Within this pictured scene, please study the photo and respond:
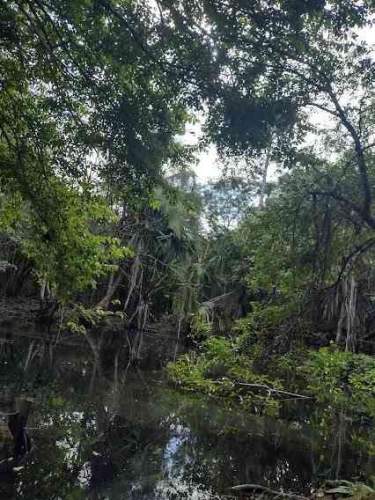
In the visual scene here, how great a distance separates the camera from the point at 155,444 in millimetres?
6727

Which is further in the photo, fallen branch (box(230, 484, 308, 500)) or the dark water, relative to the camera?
fallen branch (box(230, 484, 308, 500))

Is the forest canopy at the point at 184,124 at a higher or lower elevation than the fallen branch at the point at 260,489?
higher

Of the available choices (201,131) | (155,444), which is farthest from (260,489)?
(201,131)

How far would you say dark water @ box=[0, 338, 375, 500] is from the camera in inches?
203

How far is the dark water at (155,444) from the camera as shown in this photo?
5.16m

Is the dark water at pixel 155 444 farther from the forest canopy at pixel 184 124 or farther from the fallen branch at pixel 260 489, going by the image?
the forest canopy at pixel 184 124

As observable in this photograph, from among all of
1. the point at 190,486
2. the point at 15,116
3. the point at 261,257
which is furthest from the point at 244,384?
the point at 15,116

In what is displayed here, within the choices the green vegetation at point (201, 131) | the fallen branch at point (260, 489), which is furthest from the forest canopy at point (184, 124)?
the fallen branch at point (260, 489)

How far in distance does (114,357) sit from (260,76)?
35.7ft

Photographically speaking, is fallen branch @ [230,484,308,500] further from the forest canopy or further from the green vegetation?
the forest canopy

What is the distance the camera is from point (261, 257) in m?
9.01

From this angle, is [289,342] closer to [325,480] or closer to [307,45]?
[325,480]

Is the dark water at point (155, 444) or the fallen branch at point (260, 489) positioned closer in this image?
the dark water at point (155, 444)

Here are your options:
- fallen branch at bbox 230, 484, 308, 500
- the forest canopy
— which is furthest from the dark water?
the forest canopy
